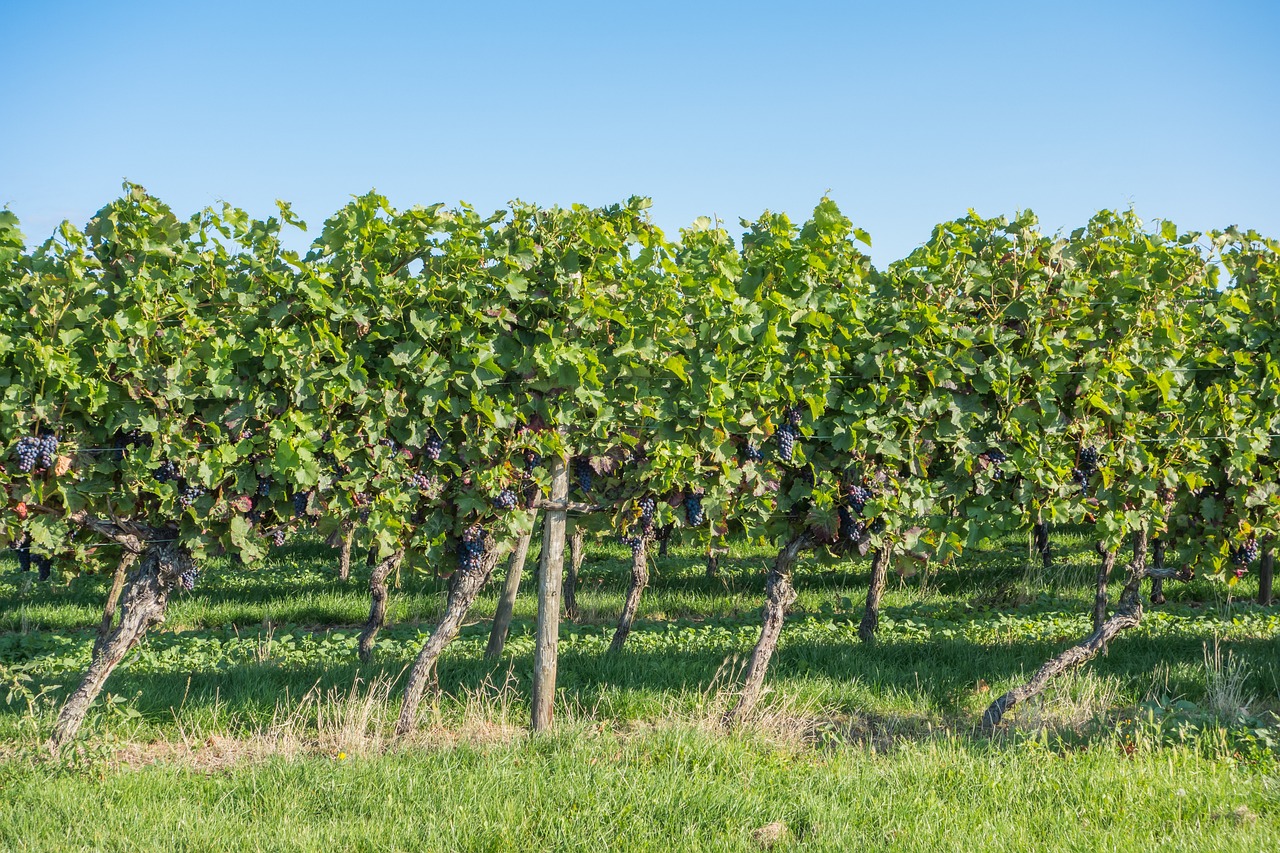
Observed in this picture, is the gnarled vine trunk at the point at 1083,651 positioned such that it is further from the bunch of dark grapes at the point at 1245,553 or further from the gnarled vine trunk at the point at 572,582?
the gnarled vine trunk at the point at 572,582

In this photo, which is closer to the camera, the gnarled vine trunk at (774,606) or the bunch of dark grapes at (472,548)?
the bunch of dark grapes at (472,548)

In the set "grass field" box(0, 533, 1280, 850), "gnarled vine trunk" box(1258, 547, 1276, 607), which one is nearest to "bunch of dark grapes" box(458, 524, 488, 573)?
"grass field" box(0, 533, 1280, 850)

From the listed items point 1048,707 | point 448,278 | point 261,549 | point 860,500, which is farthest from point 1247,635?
point 261,549

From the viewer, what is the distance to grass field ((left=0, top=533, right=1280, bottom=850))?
150 inches

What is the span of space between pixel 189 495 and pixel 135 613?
0.80 metres

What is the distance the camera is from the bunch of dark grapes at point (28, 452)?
4848 mm

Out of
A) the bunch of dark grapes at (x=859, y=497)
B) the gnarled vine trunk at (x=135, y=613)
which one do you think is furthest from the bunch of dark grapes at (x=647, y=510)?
the gnarled vine trunk at (x=135, y=613)

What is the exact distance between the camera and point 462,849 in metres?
3.67

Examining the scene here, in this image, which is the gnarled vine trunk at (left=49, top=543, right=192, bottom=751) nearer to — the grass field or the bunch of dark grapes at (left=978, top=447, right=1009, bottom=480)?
the grass field

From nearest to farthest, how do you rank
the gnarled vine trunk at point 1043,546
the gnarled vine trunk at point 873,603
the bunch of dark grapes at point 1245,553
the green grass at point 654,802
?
the green grass at point 654,802 → the bunch of dark grapes at point 1245,553 → the gnarled vine trunk at point 873,603 → the gnarled vine trunk at point 1043,546

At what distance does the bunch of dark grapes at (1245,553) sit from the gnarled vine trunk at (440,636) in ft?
16.7

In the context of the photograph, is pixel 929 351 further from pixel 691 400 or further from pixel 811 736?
pixel 811 736

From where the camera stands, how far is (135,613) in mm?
5336

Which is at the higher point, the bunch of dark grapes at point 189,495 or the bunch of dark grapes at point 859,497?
the bunch of dark grapes at point 859,497
